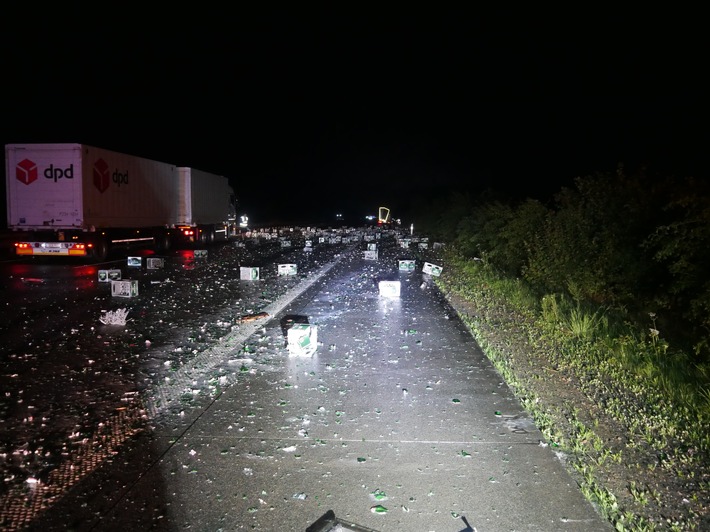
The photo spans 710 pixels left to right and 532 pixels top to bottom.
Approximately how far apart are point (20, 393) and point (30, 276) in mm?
12961

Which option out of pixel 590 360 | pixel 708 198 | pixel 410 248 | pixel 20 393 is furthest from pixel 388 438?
pixel 410 248

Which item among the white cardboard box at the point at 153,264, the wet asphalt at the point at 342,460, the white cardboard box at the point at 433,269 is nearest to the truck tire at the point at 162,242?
the white cardboard box at the point at 153,264

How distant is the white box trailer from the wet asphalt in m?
27.4

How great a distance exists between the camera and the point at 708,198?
775cm

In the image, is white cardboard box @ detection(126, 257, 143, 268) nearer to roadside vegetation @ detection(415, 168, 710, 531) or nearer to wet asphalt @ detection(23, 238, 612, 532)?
roadside vegetation @ detection(415, 168, 710, 531)

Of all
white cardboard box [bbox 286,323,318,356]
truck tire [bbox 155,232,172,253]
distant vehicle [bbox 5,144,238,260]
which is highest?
distant vehicle [bbox 5,144,238,260]

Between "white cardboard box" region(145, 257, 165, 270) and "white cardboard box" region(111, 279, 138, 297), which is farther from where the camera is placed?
"white cardboard box" region(145, 257, 165, 270)

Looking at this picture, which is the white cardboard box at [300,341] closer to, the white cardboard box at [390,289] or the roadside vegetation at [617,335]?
the roadside vegetation at [617,335]

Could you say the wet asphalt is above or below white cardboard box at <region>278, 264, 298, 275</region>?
below

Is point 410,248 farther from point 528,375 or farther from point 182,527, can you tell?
point 182,527

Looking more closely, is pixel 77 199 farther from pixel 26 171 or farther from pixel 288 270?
pixel 288 270

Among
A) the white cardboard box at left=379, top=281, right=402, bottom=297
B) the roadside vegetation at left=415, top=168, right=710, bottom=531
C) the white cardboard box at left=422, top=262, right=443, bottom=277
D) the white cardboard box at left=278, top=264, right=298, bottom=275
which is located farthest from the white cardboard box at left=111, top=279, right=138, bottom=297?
the white cardboard box at left=422, top=262, right=443, bottom=277

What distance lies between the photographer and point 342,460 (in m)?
4.94

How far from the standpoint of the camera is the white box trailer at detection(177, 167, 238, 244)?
34156 mm
